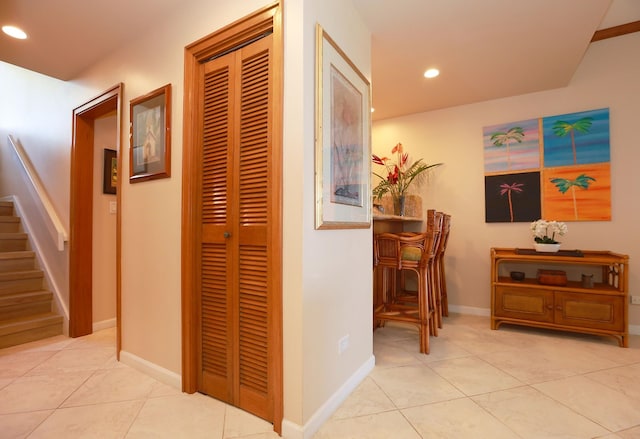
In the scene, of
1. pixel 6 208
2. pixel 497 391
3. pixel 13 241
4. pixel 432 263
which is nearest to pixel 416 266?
pixel 432 263

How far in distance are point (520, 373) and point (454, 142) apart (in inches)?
98.6

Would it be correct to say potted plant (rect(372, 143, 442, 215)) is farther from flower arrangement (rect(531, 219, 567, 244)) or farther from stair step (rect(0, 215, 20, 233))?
stair step (rect(0, 215, 20, 233))

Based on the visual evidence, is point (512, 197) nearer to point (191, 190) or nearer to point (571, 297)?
point (571, 297)

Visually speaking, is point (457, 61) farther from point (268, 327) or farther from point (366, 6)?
point (268, 327)

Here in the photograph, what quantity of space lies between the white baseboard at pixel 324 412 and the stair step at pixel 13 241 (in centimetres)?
375

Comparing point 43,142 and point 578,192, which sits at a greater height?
point 43,142

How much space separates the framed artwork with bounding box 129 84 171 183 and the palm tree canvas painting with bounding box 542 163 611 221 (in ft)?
11.6

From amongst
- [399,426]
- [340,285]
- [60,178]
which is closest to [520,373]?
[399,426]

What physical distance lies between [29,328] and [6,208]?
1896mm

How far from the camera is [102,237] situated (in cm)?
292

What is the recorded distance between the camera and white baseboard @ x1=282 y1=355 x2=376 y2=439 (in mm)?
1354

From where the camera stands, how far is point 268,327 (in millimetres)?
1462

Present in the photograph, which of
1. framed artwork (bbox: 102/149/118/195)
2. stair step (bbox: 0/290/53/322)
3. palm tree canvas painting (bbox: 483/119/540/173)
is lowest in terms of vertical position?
stair step (bbox: 0/290/53/322)

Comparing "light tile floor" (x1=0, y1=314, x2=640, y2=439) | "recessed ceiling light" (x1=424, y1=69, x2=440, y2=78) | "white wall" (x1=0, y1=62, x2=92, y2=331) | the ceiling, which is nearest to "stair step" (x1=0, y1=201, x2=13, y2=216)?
"white wall" (x1=0, y1=62, x2=92, y2=331)
